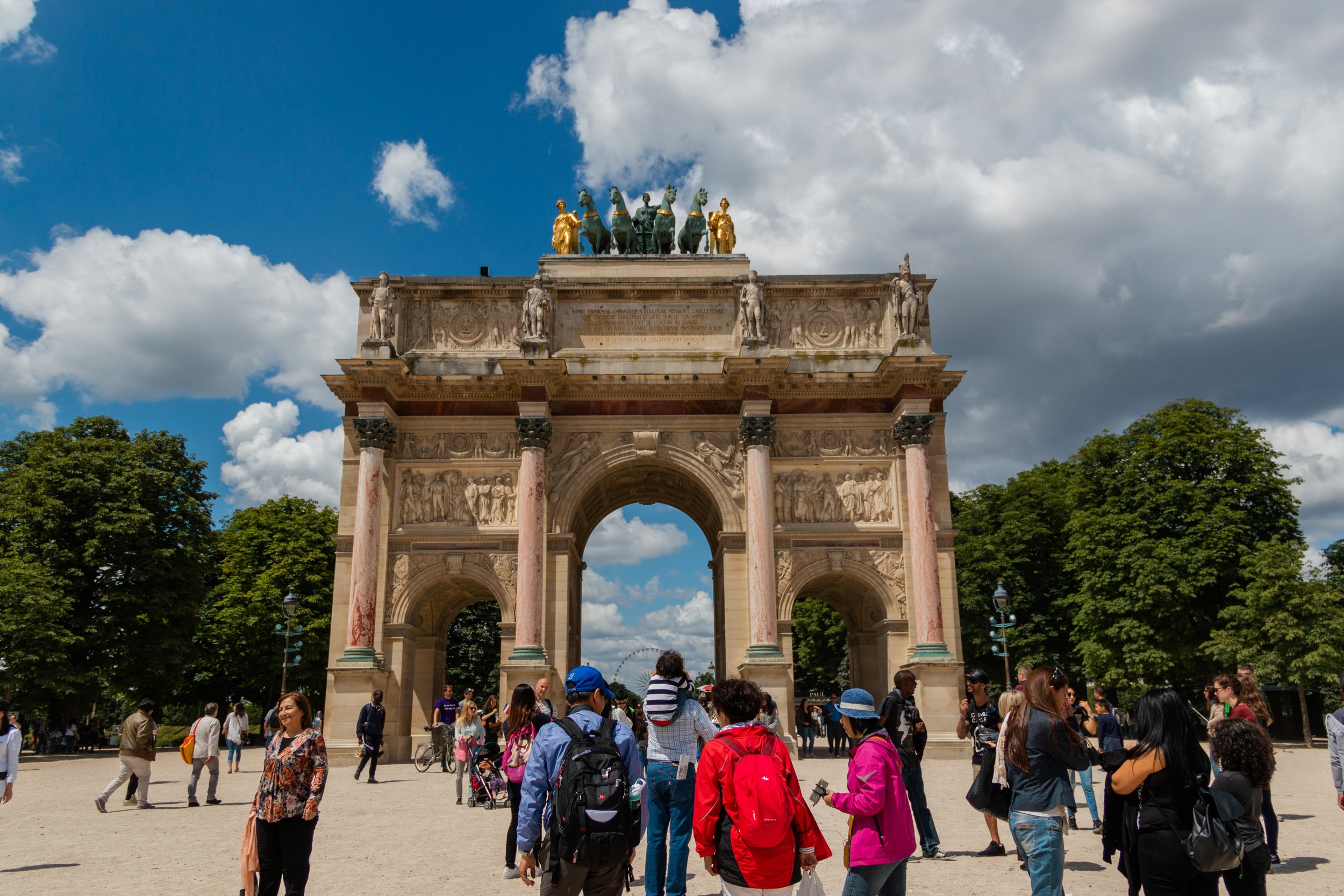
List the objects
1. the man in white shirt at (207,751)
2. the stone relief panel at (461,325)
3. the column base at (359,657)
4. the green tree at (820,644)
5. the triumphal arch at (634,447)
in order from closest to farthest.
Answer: the man in white shirt at (207,751), the column base at (359,657), the triumphal arch at (634,447), the stone relief panel at (461,325), the green tree at (820,644)

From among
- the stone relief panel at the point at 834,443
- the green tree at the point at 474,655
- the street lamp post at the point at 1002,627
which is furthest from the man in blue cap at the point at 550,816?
the green tree at the point at 474,655

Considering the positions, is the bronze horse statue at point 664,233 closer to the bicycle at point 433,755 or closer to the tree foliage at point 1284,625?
the bicycle at point 433,755

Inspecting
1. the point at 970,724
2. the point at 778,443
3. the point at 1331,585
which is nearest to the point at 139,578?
the point at 778,443

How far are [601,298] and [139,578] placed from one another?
20436 mm

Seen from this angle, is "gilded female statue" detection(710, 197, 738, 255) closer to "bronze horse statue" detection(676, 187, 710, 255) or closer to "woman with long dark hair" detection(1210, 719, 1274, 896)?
"bronze horse statue" detection(676, 187, 710, 255)

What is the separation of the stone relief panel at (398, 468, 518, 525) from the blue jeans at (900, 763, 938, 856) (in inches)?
803

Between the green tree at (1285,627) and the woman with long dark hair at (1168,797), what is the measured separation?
102 feet

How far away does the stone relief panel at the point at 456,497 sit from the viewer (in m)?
30.0

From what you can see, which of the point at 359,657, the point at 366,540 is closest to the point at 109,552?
the point at 366,540

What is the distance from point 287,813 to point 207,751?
38.7 ft

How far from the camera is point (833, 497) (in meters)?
29.9

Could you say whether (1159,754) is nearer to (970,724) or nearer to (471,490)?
(970,724)

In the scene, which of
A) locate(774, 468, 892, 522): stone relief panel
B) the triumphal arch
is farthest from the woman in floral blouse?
locate(774, 468, 892, 522): stone relief panel

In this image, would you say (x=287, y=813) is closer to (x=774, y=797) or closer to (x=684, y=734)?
(x=684, y=734)
